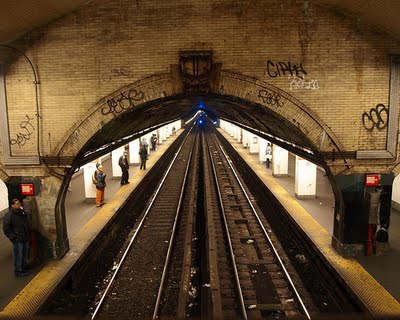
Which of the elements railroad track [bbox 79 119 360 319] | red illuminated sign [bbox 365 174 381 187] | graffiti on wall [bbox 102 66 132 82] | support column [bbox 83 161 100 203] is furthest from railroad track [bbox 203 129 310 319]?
graffiti on wall [bbox 102 66 132 82]

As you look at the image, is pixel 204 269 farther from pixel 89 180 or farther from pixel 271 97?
pixel 89 180

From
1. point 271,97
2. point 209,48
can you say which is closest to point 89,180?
point 209,48

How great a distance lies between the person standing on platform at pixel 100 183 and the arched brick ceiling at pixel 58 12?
5.47m

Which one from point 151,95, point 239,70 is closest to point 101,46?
point 151,95

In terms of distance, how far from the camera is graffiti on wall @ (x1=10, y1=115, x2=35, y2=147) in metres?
7.69

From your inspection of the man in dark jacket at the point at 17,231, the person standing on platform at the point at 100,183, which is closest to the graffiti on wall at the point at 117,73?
the man in dark jacket at the point at 17,231

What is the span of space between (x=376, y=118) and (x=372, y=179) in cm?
127

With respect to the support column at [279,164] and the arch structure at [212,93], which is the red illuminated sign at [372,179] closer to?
the arch structure at [212,93]

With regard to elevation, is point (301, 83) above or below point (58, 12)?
below

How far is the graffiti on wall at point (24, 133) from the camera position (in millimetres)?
7691

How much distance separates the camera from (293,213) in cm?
1145

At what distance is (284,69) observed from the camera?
23.6ft

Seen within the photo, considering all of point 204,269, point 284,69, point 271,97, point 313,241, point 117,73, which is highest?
point 284,69

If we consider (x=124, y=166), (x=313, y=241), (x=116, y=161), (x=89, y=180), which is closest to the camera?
(x=313, y=241)
